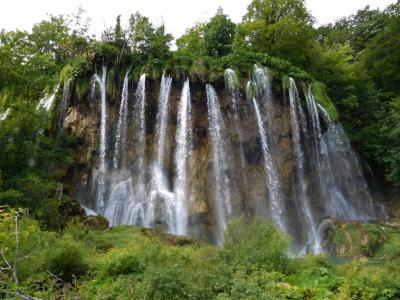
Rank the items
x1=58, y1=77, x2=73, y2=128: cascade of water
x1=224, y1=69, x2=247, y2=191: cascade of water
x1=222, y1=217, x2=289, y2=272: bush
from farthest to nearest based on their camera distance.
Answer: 1. x1=224, y1=69, x2=247, y2=191: cascade of water
2. x1=58, y1=77, x2=73, y2=128: cascade of water
3. x1=222, y1=217, x2=289, y2=272: bush

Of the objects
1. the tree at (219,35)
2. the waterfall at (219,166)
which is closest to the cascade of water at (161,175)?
the waterfall at (219,166)

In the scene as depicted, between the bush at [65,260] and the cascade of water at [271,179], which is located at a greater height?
the cascade of water at [271,179]

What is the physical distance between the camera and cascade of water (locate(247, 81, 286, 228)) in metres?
19.1

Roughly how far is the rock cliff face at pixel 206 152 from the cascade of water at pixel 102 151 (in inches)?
9.8

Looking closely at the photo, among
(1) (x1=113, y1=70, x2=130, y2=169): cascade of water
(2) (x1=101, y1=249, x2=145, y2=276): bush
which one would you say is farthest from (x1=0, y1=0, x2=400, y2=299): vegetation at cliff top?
(1) (x1=113, y1=70, x2=130, y2=169): cascade of water

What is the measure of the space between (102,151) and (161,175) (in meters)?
3.46

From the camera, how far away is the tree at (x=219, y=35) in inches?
1022

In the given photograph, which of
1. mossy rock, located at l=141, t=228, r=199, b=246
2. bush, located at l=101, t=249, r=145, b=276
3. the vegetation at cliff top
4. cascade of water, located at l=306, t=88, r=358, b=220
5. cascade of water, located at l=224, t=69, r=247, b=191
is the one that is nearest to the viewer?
the vegetation at cliff top

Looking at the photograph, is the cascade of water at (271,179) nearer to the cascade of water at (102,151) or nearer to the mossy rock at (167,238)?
the mossy rock at (167,238)

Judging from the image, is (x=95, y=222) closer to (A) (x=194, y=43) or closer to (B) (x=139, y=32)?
(B) (x=139, y=32)

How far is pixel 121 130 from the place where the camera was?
20.0m

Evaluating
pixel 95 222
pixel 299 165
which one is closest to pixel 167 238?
pixel 95 222

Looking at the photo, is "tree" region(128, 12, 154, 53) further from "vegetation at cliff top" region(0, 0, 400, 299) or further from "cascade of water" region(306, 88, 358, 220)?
"cascade of water" region(306, 88, 358, 220)

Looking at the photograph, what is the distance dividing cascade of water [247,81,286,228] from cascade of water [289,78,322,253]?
139cm
